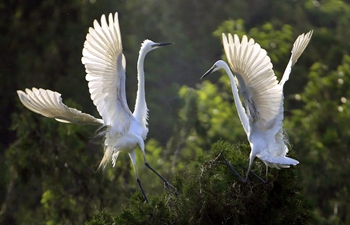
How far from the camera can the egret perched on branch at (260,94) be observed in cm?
598

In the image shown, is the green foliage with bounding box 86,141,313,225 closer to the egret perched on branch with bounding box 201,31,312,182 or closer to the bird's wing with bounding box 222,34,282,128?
the egret perched on branch with bounding box 201,31,312,182

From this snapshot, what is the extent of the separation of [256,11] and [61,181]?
11.3 m

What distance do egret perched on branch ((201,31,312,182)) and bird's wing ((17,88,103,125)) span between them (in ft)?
3.84

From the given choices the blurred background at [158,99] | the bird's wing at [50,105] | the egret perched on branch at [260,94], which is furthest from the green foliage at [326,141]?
the bird's wing at [50,105]

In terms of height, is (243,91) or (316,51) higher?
(243,91)

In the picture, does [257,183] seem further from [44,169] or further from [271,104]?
[44,169]

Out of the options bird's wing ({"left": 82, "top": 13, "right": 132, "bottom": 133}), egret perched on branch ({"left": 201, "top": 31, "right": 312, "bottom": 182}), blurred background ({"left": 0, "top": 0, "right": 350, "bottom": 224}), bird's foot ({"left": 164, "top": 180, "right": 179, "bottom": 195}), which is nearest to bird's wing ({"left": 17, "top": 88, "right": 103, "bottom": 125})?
bird's wing ({"left": 82, "top": 13, "right": 132, "bottom": 133})

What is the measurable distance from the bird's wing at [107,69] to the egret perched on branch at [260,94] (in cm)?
81

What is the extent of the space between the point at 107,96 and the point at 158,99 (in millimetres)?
10425

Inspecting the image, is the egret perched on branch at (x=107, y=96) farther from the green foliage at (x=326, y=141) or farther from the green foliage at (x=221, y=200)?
the green foliage at (x=326, y=141)

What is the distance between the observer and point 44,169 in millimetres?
9992

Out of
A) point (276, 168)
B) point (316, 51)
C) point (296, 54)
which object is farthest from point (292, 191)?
point (316, 51)

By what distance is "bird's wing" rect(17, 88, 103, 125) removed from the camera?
20.2 ft

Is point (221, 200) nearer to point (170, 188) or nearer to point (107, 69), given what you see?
point (170, 188)
